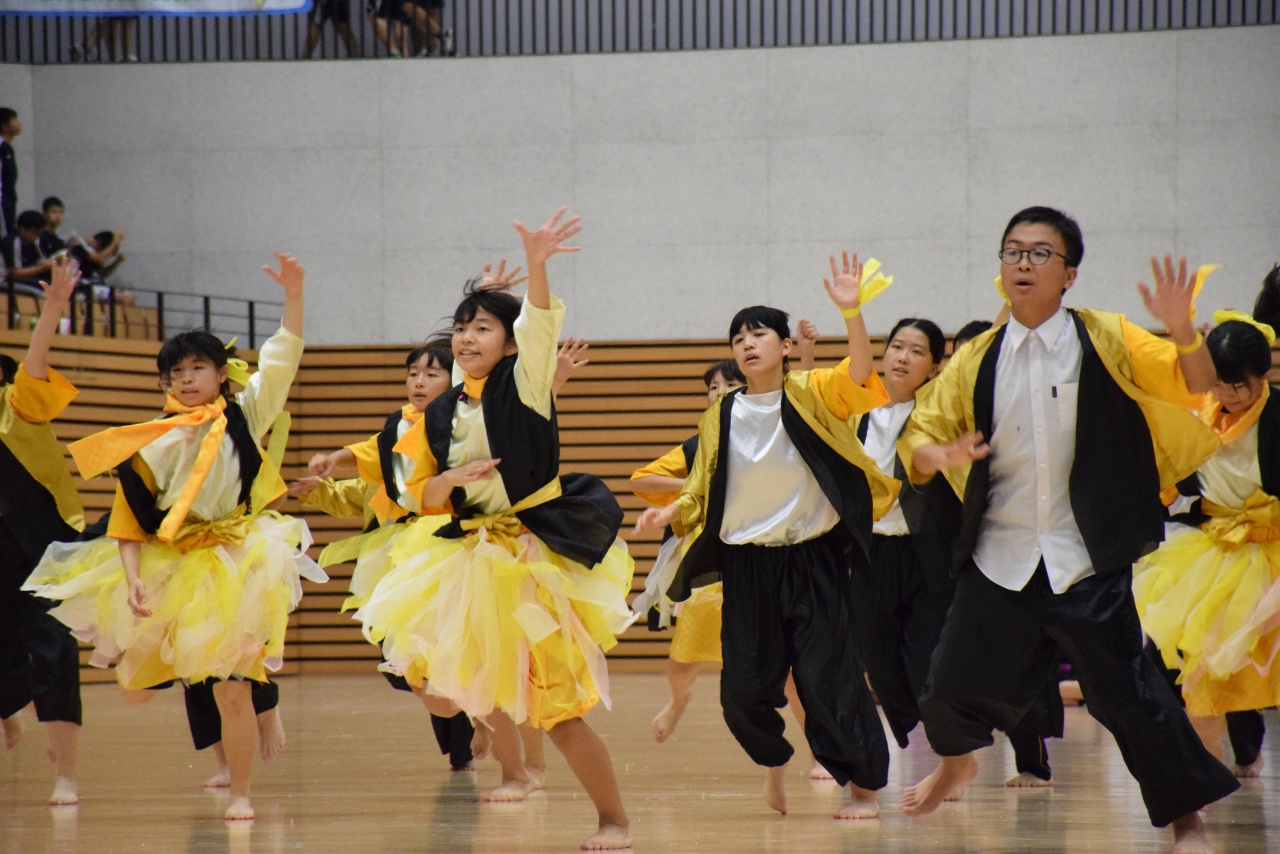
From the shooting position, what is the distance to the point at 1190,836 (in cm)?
338

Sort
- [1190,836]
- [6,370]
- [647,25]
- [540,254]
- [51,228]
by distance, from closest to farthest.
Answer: [1190,836] < [540,254] < [6,370] < [51,228] < [647,25]

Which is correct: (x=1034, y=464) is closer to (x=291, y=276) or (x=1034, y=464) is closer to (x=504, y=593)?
(x=504, y=593)

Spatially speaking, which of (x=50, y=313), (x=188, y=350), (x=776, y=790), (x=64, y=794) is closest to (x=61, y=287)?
(x=50, y=313)

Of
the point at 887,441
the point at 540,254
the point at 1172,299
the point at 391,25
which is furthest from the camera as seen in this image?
the point at 391,25

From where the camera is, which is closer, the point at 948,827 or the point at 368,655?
the point at 948,827

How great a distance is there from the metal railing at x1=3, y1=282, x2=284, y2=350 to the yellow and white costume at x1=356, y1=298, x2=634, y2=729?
600 centimetres

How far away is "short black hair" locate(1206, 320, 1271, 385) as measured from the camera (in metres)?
4.60

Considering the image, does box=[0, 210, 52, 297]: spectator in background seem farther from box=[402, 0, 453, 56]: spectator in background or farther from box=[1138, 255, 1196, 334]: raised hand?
box=[1138, 255, 1196, 334]: raised hand

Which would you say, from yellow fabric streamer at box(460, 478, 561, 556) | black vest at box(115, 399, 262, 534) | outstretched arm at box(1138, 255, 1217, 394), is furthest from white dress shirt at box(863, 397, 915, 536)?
black vest at box(115, 399, 262, 534)

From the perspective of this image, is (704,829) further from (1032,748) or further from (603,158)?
(603,158)

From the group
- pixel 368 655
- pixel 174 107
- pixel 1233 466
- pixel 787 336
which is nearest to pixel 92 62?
pixel 174 107

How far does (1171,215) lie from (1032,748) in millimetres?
6645

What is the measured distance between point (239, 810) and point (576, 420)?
6.81 metres

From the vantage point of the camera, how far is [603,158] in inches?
441
